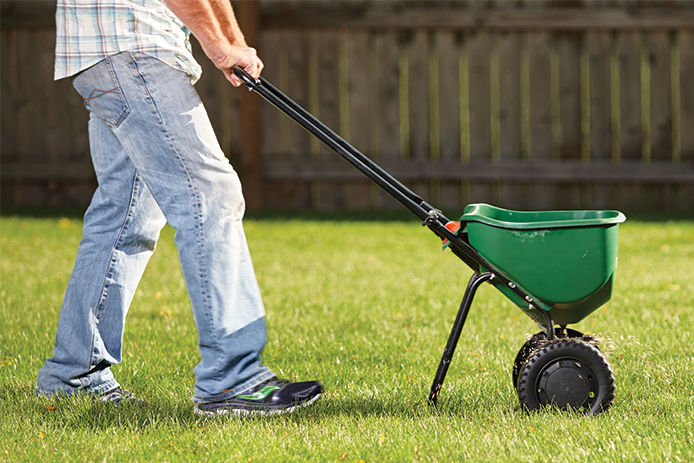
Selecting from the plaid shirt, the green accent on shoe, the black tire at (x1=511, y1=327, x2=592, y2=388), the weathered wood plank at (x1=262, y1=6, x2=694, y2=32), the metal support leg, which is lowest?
the green accent on shoe

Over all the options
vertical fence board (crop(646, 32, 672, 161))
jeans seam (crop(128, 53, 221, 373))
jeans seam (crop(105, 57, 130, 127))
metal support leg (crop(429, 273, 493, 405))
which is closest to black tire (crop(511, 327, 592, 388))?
metal support leg (crop(429, 273, 493, 405))

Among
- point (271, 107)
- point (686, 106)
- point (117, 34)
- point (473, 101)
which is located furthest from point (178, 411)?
point (686, 106)

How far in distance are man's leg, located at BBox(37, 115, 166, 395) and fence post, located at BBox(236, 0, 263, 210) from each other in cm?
561

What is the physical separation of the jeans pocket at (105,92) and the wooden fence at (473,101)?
5.82 m

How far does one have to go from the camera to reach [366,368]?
3.41 meters

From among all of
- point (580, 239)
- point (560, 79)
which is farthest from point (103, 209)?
point (560, 79)

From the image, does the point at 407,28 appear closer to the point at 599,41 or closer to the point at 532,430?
the point at 599,41

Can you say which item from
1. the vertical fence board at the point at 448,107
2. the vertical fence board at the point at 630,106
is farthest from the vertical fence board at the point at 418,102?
the vertical fence board at the point at 630,106

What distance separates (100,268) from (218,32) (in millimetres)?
856

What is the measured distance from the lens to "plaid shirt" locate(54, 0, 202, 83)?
2721mm

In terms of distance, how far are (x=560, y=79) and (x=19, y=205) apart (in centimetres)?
543

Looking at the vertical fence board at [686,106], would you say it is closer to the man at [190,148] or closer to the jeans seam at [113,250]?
the man at [190,148]

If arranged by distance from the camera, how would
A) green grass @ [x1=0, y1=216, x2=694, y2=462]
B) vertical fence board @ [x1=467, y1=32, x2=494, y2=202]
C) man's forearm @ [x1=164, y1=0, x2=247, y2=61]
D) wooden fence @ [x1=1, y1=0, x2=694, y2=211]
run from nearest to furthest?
green grass @ [x1=0, y1=216, x2=694, y2=462] < man's forearm @ [x1=164, y1=0, x2=247, y2=61] < wooden fence @ [x1=1, y1=0, x2=694, y2=211] < vertical fence board @ [x1=467, y1=32, x2=494, y2=202]

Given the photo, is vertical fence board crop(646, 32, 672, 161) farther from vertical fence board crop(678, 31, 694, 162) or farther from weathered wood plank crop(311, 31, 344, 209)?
weathered wood plank crop(311, 31, 344, 209)
